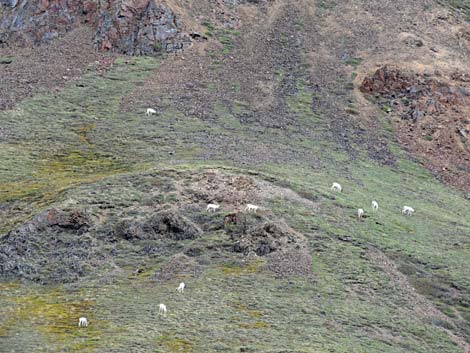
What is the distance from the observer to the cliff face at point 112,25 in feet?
210

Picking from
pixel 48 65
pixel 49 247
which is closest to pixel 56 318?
pixel 49 247

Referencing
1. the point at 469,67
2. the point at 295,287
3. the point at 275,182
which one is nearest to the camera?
the point at 295,287

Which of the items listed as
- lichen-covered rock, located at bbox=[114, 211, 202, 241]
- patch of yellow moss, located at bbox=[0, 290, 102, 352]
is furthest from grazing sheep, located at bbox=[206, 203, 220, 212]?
patch of yellow moss, located at bbox=[0, 290, 102, 352]

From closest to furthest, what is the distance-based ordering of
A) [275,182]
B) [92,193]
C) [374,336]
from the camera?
1. [374,336]
2. [92,193]
3. [275,182]

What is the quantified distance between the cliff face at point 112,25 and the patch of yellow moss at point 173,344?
129ft

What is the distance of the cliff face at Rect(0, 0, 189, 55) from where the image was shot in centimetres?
6412

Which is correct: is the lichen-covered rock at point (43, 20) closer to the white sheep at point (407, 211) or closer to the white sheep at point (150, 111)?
the white sheep at point (150, 111)

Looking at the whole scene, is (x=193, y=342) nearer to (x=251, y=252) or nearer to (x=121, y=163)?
(x=251, y=252)

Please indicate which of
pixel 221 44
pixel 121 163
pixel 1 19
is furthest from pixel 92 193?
pixel 1 19

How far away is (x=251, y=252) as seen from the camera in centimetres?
3541

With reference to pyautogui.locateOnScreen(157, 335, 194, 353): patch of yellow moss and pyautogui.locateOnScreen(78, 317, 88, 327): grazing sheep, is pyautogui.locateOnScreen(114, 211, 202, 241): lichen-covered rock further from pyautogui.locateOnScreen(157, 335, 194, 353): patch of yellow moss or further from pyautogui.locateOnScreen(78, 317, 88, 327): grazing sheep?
pyautogui.locateOnScreen(157, 335, 194, 353): patch of yellow moss

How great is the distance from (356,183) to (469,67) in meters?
22.5

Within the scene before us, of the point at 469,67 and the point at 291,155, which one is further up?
the point at 469,67

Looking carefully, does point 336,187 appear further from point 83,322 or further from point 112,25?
point 112,25
